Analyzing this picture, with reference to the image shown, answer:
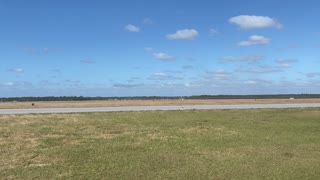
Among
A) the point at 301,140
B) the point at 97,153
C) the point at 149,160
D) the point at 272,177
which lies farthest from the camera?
the point at 301,140

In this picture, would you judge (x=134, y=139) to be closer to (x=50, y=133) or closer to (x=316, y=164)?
(x=50, y=133)

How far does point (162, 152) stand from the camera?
731 inches

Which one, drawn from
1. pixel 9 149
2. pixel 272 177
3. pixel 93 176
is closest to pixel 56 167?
pixel 93 176

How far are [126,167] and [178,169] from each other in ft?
6.32

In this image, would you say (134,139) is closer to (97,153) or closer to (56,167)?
(97,153)

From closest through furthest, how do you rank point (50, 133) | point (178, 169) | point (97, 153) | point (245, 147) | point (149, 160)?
point (178, 169) < point (149, 160) < point (97, 153) < point (245, 147) < point (50, 133)

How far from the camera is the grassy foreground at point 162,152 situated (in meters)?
14.4

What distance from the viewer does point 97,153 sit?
18438mm

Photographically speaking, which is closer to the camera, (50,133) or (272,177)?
(272,177)

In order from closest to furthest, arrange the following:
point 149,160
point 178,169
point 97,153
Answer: point 178,169
point 149,160
point 97,153

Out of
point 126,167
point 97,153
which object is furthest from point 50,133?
point 126,167

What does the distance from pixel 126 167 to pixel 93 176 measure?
1.76 meters

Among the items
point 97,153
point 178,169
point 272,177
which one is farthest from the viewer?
point 97,153

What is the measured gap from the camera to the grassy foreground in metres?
14.4
